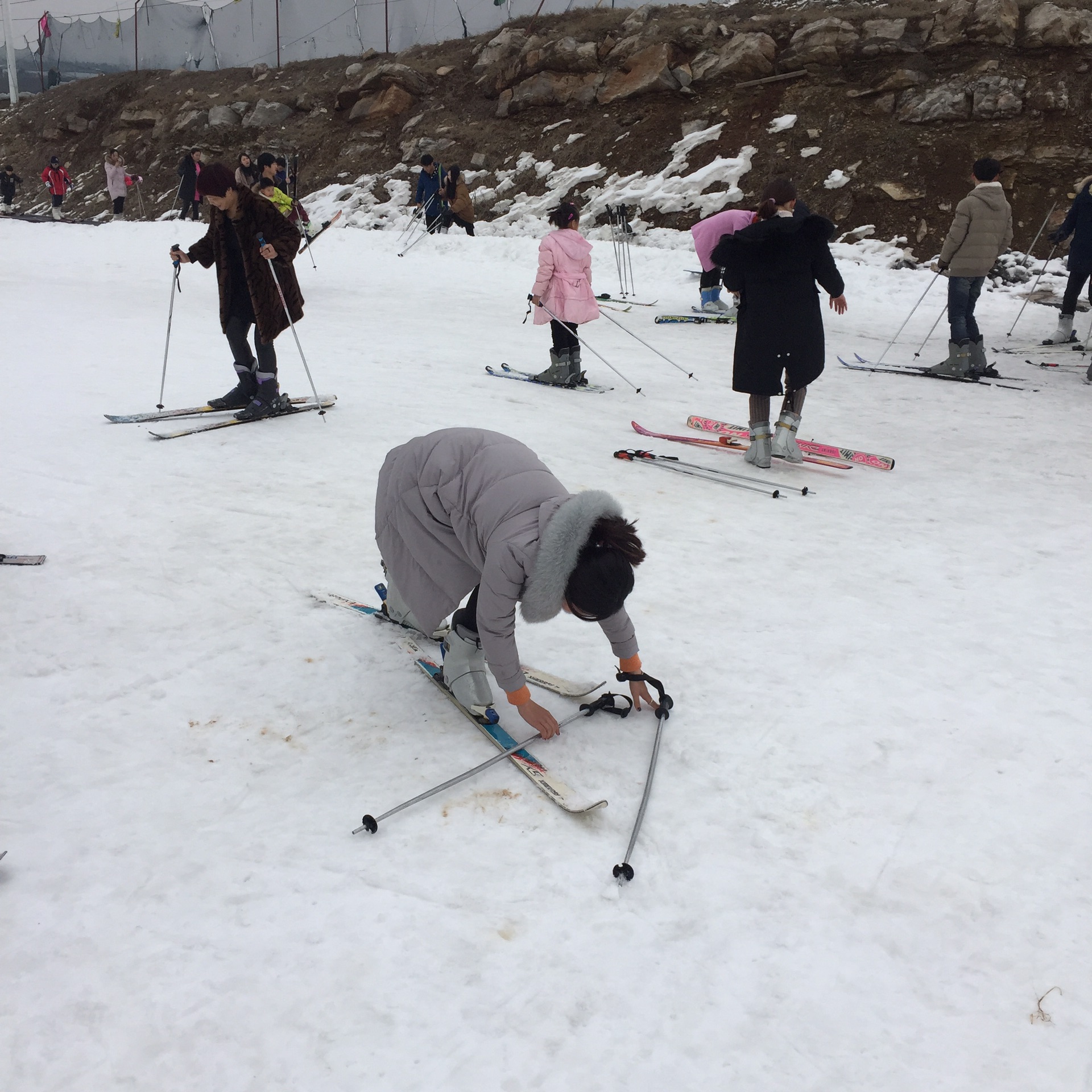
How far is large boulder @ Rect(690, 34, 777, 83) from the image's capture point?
1784 cm

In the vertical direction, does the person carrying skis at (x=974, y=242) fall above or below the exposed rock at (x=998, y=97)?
below

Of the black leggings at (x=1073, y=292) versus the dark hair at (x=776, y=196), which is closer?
the dark hair at (x=776, y=196)

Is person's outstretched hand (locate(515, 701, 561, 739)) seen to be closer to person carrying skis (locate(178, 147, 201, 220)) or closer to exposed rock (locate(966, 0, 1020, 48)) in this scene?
exposed rock (locate(966, 0, 1020, 48))

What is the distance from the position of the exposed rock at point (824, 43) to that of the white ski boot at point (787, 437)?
1456cm

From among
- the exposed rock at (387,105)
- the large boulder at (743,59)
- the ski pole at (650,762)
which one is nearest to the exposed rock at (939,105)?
the large boulder at (743,59)

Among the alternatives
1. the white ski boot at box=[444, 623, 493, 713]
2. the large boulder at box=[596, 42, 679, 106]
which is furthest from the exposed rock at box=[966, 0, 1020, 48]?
the white ski boot at box=[444, 623, 493, 713]

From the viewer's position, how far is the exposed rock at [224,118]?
89.9ft

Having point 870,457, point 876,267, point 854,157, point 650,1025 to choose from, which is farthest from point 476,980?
point 854,157

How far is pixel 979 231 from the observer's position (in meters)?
8.18

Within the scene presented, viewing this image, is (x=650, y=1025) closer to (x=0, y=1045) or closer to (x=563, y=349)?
(x=0, y=1045)

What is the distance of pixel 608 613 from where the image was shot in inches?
99.5

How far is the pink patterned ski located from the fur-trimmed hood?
167 inches

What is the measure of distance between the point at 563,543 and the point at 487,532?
0.33 metres

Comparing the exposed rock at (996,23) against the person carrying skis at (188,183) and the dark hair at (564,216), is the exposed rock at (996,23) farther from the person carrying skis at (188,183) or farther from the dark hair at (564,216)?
the person carrying skis at (188,183)
